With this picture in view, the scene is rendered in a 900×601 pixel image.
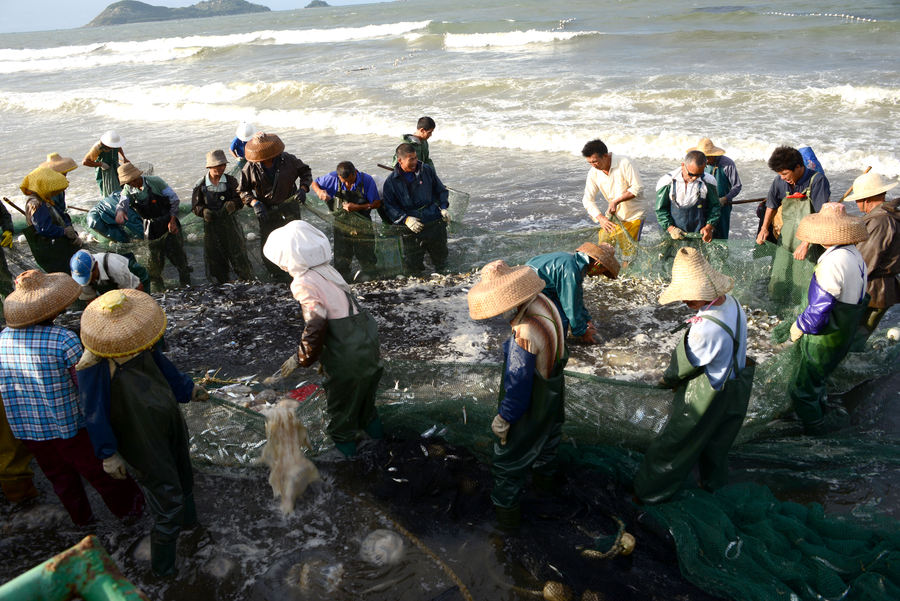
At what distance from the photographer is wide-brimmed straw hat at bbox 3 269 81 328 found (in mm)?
3467

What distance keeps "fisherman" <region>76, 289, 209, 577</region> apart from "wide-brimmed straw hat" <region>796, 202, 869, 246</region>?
4.09 meters

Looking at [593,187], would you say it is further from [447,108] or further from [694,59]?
[694,59]

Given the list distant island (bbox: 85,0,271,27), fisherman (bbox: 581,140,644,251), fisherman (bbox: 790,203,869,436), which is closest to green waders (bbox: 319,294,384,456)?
fisherman (bbox: 790,203,869,436)

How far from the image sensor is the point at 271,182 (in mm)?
7387

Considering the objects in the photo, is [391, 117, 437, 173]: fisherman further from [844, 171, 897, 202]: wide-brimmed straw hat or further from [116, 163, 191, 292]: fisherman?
[844, 171, 897, 202]: wide-brimmed straw hat

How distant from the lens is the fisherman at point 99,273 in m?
4.86

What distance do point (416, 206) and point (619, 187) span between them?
7.45 feet

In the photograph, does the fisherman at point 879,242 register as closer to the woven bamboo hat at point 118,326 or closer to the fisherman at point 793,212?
the fisherman at point 793,212

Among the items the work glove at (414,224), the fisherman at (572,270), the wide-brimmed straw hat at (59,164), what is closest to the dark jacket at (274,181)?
the work glove at (414,224)

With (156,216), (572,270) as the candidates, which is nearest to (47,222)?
(156,216)

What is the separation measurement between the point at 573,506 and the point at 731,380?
1.19 m

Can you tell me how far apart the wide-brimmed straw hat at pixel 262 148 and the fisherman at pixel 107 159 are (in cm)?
192

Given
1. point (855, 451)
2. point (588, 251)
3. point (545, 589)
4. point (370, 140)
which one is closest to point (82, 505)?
point (545, 589)

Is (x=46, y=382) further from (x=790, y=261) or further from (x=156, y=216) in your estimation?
(x=790, y=261)
